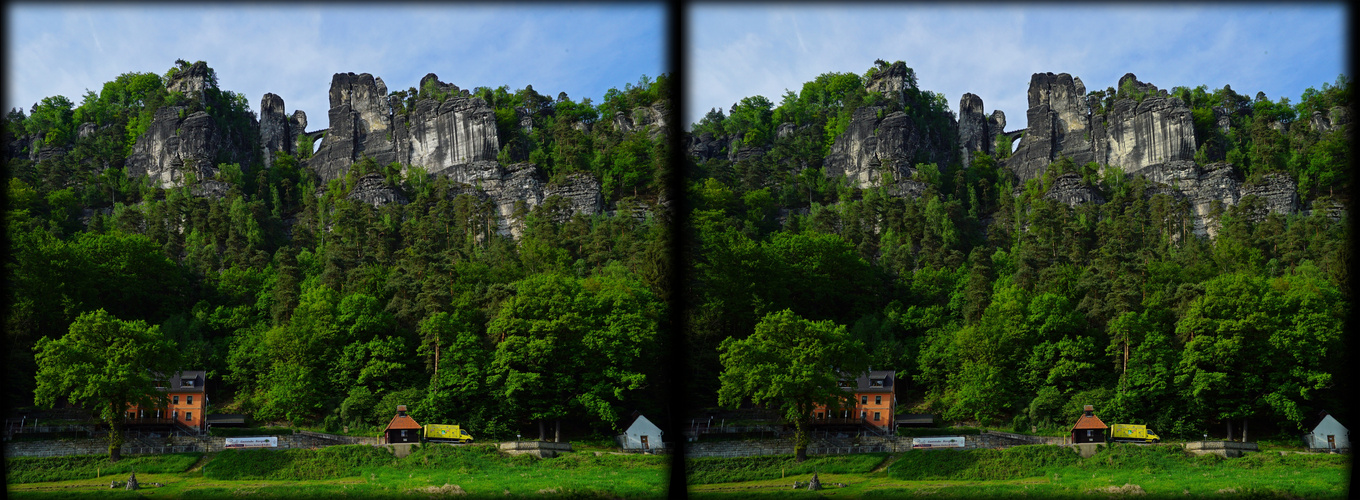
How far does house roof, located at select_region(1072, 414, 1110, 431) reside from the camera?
4586 millimetres

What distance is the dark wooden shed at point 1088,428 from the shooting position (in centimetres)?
452

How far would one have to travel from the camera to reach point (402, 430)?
175 inches

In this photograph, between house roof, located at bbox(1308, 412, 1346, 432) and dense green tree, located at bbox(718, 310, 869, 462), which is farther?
house roof, located at bbox(1308, 412, 1346, 432)

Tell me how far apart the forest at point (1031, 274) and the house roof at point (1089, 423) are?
2.0 inches

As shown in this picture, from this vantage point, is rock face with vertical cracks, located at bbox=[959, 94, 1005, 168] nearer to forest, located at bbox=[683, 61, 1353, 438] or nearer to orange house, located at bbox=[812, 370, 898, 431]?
forest, located at bbox=[683, 61, 1353, 438]

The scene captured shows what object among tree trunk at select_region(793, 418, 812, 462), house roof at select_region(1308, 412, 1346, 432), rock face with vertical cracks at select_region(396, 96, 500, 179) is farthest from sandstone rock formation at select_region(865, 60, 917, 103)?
house roof at select_region(1308, 412, 1346, 432)

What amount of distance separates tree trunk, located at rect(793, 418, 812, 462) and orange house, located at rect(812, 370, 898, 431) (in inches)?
2.4

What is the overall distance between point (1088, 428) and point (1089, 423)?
0.13ft

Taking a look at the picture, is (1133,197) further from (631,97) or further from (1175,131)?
(631,97)

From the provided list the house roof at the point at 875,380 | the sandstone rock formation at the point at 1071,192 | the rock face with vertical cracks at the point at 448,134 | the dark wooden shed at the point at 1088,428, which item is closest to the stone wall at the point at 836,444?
the dark wooden shed at the point at 1088,428

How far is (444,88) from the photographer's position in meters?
4.52

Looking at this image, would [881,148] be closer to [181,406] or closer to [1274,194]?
[1274,194]

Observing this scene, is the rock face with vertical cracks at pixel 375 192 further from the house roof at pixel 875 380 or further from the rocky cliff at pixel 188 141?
the house roof at pixel 875 380

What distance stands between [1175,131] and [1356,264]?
178 centimetres
